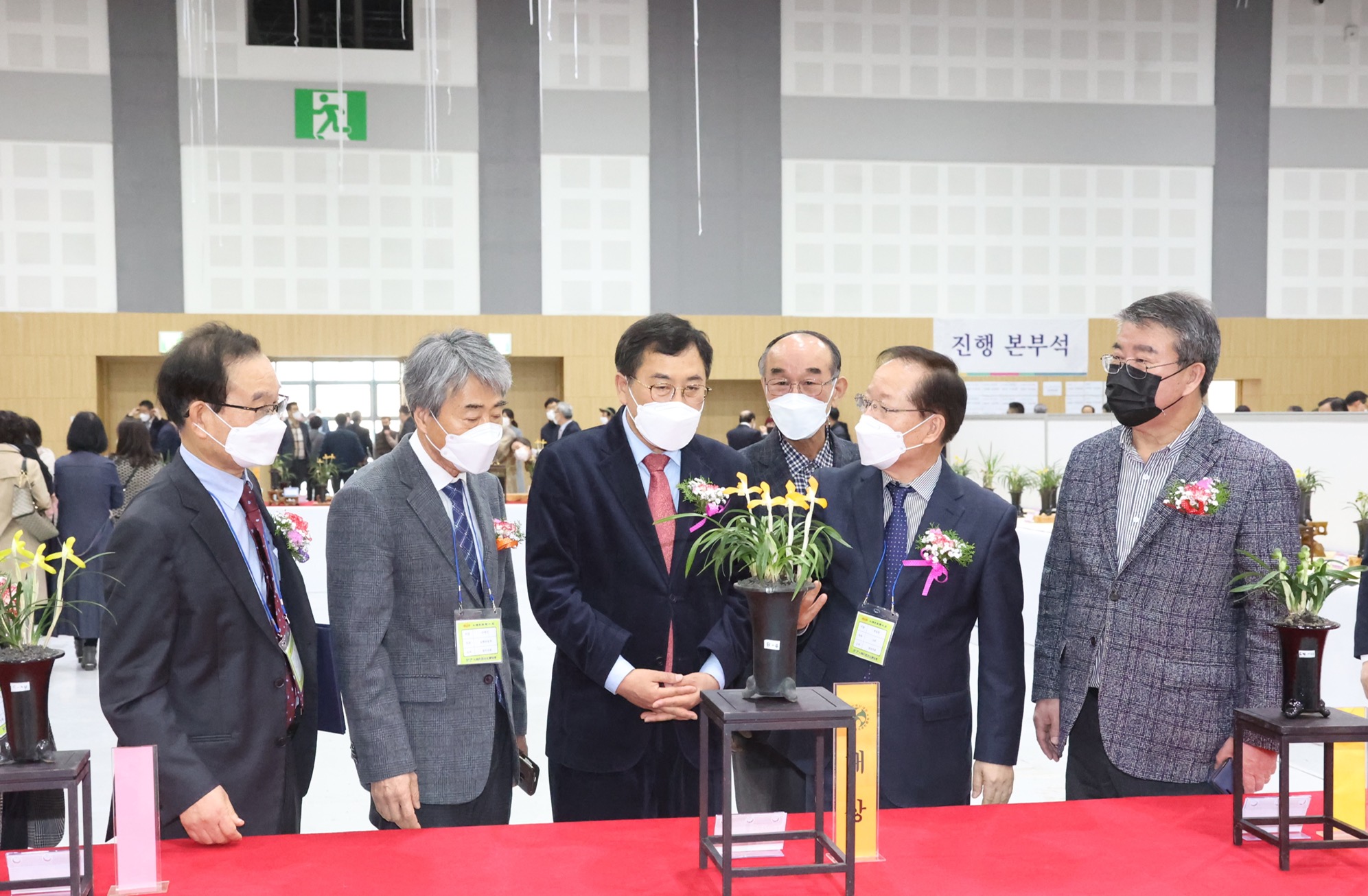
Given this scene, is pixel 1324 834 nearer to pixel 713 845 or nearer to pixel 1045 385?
pixel 713 845

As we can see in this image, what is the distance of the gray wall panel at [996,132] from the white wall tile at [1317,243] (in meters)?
1.40

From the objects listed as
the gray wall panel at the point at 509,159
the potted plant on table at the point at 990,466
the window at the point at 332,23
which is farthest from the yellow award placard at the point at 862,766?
the window at the point at 332,23

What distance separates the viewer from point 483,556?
7.41ft

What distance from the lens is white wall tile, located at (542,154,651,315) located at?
14812mm

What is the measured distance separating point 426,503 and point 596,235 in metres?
13.2

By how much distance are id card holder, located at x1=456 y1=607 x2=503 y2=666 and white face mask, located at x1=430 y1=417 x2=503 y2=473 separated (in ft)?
0.94

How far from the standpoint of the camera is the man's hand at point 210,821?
5.52ft

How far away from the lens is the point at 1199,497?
2.07m

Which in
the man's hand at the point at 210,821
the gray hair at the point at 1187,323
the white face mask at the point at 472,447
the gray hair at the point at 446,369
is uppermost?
the gray hair at the point at 1187,323

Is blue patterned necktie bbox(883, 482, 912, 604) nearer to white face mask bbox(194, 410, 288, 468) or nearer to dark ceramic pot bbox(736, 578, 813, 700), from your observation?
dark ceramic pot bbox(736, 578, 813, 700)

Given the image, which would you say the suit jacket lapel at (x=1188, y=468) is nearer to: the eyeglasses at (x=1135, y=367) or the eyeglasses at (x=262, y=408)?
the eyeglasses at (x=1135, y=367)

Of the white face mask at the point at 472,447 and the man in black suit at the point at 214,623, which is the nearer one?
the man in black suit at the point at 214,623

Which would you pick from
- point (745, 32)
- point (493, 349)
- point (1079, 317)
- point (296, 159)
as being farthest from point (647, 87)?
point (493, 349)

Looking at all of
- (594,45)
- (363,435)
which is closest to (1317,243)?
(594,45)
